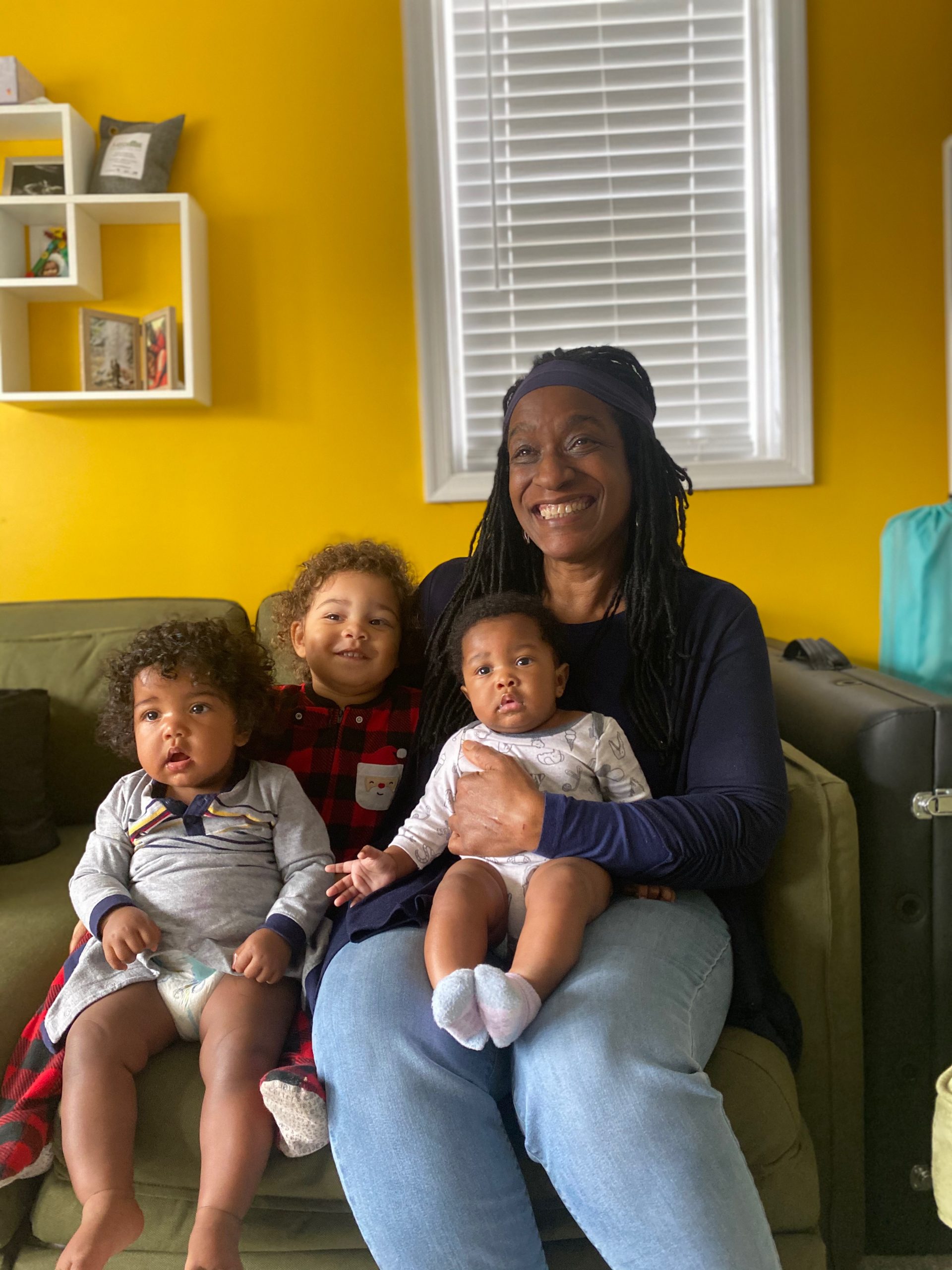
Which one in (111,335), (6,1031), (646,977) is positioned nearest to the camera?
(646,977)

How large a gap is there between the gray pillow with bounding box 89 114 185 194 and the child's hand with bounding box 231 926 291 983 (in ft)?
6.17

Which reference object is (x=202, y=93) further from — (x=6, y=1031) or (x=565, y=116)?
(x=6, y=1031)

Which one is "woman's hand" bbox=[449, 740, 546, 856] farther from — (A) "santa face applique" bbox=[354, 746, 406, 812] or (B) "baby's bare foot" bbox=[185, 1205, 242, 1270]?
(B) "baby's bare foot" bbox=[185, 1205, 242, 1270]

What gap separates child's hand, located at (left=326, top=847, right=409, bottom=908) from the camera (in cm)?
129

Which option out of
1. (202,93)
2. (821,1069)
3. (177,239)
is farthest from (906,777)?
(202,93)

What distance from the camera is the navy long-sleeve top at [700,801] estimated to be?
1189 millimetres

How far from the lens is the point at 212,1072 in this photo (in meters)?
1.12

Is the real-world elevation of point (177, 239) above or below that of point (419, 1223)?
above

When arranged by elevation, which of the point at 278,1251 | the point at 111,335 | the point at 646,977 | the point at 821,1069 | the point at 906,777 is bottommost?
the point at 278,1251

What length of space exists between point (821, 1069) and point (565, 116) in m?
2.24

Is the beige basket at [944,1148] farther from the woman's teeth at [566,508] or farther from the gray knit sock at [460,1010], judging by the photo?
the woman's teeth at [566,508]

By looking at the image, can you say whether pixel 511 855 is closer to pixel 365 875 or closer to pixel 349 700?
pixel 365 875

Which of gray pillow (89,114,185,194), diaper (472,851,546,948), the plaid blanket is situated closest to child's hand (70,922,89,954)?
the plaid blanket

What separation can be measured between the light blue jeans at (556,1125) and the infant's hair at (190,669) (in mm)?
505
